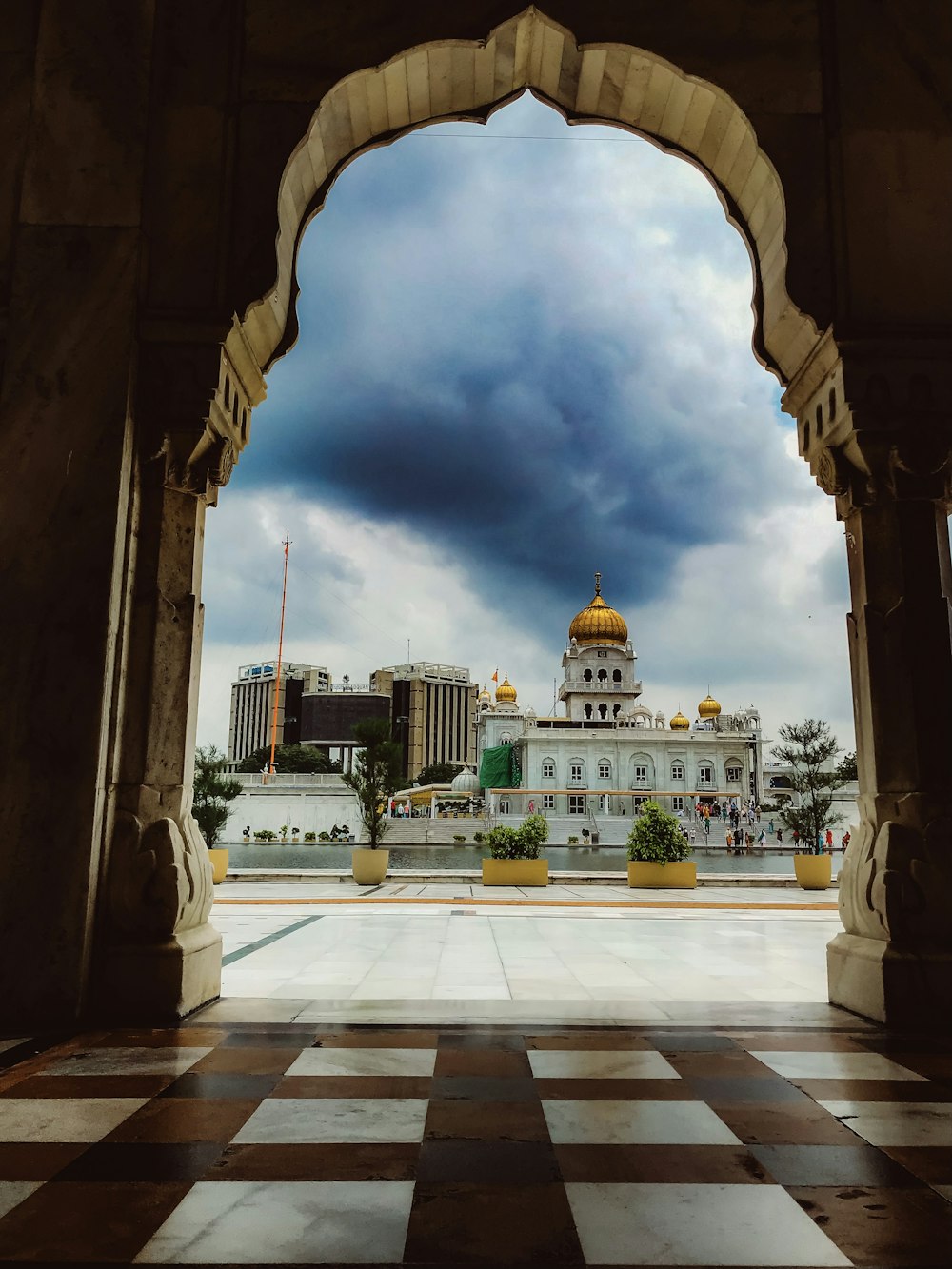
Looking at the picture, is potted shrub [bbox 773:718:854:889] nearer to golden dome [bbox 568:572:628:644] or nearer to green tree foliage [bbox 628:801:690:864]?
green tree foliage [bbox 628:801:690:864]

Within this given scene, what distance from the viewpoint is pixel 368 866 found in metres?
13.2

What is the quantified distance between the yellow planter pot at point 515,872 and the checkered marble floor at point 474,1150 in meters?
9.99

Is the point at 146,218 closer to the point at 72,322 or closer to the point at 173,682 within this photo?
the point at 72,322

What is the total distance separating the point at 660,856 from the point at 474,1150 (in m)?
11.4

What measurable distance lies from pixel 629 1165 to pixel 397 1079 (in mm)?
926

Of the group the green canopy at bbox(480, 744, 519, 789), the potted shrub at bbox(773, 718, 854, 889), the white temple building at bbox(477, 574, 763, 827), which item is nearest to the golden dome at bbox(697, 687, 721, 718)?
the white temple building at bbox(477, 574, 763, 827)

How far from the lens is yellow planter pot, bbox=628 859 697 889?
42.3 feet

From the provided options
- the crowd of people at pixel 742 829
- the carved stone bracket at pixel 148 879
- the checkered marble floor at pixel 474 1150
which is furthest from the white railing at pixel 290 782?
the checkered marble floor at pixel 474 1150

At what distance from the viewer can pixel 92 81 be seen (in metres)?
3.95

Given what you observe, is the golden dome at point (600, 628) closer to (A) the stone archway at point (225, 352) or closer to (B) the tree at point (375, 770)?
(B) the tree at point (375, 770)

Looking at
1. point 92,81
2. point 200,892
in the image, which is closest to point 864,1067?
point 200,892

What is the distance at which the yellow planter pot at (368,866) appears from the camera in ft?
43.4

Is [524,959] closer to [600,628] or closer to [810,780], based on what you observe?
[810,780]

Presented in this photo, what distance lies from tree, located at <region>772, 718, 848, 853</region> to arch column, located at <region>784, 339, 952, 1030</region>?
35.2 ft
